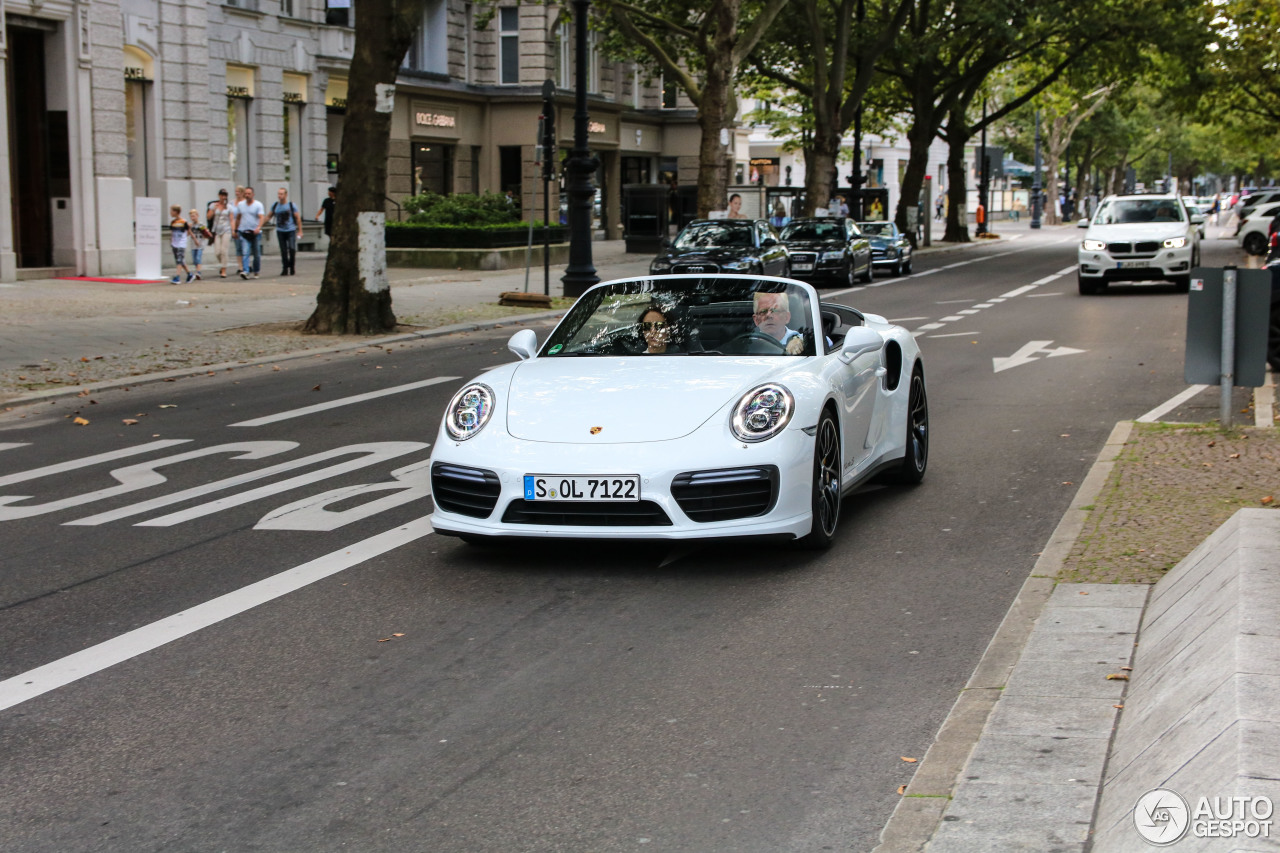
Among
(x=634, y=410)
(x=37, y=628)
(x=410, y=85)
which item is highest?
(x=410, y=85)

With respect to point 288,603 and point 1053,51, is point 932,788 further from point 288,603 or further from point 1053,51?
point 1053,51

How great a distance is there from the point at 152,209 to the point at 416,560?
2249 centimetres

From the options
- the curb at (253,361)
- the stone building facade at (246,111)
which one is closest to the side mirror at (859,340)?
the curb at (253,361)

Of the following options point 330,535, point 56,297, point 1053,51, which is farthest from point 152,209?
point 1053,51

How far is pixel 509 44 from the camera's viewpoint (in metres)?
48.3

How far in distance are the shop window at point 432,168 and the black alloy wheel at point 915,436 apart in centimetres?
3722

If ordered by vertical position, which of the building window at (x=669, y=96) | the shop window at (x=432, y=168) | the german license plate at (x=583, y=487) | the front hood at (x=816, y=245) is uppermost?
the building window at (x=669, y=96)

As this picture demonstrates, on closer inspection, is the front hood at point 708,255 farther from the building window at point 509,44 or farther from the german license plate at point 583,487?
the building window at point 509,44

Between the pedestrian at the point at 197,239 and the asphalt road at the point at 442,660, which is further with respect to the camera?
the pedestrian at the point at 197,239

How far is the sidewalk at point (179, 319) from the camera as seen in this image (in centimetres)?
1582

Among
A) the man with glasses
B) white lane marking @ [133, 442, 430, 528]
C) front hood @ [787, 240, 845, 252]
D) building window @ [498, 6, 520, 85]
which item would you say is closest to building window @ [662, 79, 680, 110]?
building window @ [498, 6, 520, 85]

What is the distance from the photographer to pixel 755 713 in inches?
196

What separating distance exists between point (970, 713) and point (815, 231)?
94.5 ft

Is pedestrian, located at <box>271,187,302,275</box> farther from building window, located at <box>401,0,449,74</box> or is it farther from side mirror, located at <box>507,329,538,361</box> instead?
side mirror, located at <box>507,329,538,361</box>
